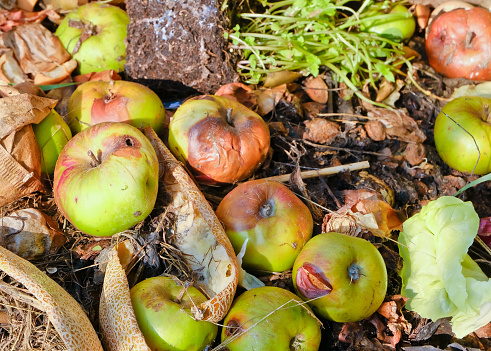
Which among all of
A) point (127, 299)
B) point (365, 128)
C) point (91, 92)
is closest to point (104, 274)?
point (127, 299)

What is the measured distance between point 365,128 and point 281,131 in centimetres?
55

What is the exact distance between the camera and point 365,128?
102 inches

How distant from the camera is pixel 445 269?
1751 millimetres

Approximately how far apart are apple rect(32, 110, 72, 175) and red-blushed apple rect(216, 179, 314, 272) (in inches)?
34.0

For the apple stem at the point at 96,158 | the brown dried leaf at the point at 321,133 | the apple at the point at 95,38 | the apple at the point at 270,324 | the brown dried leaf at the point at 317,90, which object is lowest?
the apple at the point at 270,324

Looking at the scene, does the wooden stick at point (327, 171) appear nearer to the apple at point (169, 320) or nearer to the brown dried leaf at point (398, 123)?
the brown dried leaf at point (398, 123)

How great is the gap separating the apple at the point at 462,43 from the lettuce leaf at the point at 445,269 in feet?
4.86

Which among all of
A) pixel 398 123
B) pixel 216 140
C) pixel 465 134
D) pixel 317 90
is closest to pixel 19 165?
pixel 216 140

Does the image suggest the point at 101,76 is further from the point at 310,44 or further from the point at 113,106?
the point at 310,44

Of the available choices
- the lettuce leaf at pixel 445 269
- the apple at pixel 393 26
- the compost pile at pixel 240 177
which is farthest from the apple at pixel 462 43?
the lettuce leaf at pixel 445 269

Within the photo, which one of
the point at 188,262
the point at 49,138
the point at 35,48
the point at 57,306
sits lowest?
the point at 188,262

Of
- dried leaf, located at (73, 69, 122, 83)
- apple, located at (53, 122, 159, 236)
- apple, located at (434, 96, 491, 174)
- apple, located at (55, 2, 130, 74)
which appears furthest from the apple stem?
apple, located at (434, 96, 491, 174)

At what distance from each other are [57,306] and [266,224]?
0.85 metres

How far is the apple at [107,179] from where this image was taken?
166 cm
